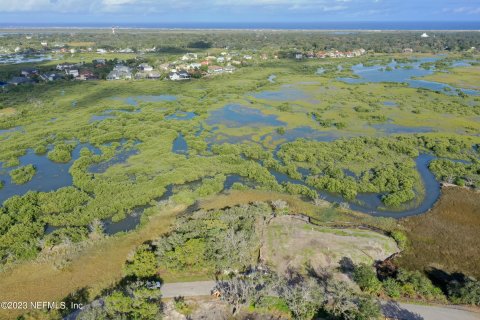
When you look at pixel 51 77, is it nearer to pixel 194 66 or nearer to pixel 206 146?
pixel 194 66

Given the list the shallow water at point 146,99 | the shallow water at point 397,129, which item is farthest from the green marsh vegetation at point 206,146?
the shallow water at point 146,99

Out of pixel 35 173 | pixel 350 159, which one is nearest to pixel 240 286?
pixel 350 159

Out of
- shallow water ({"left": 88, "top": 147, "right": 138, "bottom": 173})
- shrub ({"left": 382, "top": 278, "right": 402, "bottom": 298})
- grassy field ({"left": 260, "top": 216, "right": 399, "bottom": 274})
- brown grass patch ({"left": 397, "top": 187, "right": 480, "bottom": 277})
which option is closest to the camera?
shrub ({"left": 382, "top": 278, "right": 402, "bottom": 298})

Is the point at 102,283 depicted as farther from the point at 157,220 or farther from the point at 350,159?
the point at 350,159

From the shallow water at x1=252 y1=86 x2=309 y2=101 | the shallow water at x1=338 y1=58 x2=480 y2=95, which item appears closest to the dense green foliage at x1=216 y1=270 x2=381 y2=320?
the shallow water at x1=252 y1=86 x2=309 y2=101

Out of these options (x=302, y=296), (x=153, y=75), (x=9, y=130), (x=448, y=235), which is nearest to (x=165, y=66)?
(x=153, y=75)

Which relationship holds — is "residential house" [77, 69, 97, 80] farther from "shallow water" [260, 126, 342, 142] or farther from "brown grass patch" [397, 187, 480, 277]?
"brown grass patch" [397, 187, 480, 277]
